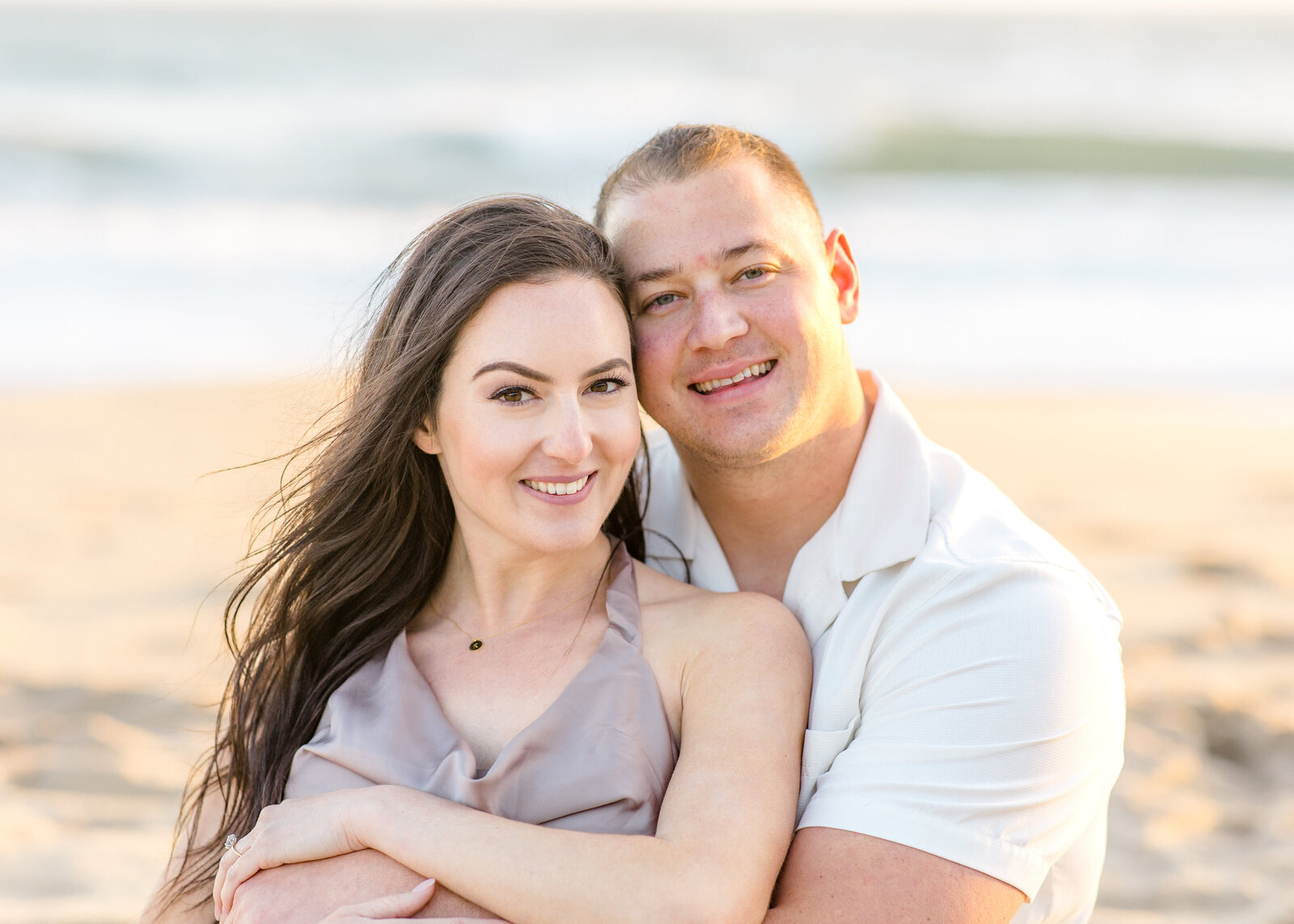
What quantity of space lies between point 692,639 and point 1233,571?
5119mm

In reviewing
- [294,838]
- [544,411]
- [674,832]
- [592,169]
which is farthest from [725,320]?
[592,169]

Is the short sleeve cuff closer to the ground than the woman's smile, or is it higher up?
closer to the ground

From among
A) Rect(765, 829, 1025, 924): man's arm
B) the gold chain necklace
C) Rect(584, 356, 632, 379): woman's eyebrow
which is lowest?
Rect(765, 829, 1025, 924): man's arm

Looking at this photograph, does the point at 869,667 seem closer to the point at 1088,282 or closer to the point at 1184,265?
the point at 1088,282

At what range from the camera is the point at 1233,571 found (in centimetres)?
693

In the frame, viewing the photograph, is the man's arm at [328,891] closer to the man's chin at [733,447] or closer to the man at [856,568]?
the man at [856,568]

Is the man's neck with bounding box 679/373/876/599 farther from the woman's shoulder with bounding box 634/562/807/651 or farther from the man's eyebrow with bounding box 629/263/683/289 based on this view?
the man's eyebrow with bounding box 629/263/683/289

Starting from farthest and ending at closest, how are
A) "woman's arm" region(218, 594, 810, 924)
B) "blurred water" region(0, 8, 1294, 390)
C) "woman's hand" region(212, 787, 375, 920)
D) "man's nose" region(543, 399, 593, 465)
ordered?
"blurred water" region(0, 8, 1294, 390) < "man's nose" region(543, 399, 593, 465) < "woman's hand" region(212, 787, 375, 920) < "woman's arm" region(218, 594, 810, 924)

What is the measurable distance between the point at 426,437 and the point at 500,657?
1.86ft

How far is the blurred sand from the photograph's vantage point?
4.59 metres

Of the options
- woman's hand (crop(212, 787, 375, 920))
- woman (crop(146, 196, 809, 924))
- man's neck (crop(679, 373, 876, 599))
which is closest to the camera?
woman (crop(146, 196, 809, 924))

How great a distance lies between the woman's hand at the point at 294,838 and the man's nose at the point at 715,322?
133cm

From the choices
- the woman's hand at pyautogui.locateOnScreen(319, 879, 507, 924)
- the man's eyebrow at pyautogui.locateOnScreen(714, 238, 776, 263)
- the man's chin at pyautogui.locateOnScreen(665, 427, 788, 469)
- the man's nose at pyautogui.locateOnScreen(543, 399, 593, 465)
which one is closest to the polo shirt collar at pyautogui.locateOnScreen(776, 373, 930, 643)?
the man's chin at pyautogui.locateOnScreen(665, 427, 788, 469)

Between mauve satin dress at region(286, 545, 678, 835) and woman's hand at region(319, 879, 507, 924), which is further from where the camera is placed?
mauve satin dress at region(286, 545, 678, 835)
